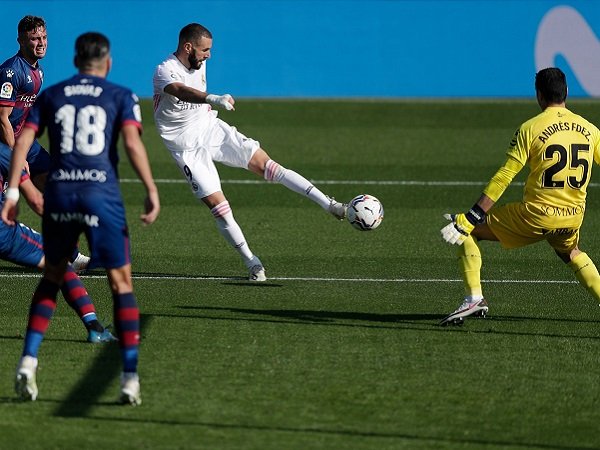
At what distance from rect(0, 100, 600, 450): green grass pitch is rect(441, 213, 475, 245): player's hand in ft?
2.32

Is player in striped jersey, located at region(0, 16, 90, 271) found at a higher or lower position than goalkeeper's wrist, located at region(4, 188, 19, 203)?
higher

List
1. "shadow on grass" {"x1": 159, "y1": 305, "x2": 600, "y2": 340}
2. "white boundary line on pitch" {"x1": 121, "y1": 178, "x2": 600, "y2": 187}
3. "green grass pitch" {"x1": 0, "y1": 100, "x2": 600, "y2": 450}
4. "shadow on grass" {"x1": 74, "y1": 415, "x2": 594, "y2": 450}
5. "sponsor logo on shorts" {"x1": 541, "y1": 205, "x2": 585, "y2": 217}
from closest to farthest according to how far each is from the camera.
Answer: "shadow on grass" {"x1": 74, "y1": 415, "x2": 594, "y2": 450}, "green grass pitch" {"x1": 0, "y1": 100, "x2": 600, "y2": 450}, "sponsor logo on shorts" {"x1": 541, "y1": 205, "x2": 585, "y2": 217}, "shadow on grass" {"x1": 159, "y1": 305, "x2": 600, "y2": 340}, "white boundary line on pitch" {"x1": 121, "y1": 178, "x2": 600, "y2": 187}

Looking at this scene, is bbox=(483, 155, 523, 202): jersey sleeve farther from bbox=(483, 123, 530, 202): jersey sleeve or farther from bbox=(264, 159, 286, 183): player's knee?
bbox=(264, 159, 286, 183): player's knee

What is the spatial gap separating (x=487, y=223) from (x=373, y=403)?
2464 millimetres

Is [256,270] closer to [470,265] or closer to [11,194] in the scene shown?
[470,265]

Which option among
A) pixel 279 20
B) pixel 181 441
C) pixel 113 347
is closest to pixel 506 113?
pixel 279 20

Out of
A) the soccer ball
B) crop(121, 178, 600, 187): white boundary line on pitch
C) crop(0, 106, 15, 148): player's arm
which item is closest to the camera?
crop(0, 106, 15, 148): player's arm

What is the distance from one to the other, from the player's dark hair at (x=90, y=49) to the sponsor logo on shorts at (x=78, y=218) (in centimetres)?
84

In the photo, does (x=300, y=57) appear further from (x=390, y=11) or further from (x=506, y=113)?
(x=506, y=113)

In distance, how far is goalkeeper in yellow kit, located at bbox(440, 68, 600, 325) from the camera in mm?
8664

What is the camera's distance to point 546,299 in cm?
1023

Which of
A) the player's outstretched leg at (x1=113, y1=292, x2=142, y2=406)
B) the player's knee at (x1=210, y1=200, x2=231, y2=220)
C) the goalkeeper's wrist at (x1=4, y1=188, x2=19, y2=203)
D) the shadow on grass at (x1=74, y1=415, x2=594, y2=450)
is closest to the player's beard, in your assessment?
the player's knee at (x1=210, y1=200, x2=231, y2=220)

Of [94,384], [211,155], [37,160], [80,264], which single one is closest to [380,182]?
[211,155]

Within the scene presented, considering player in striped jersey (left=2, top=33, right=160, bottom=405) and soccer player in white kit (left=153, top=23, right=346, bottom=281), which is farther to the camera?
soccer player in white kit (left=153, top=23, right=346, bottom=281)
